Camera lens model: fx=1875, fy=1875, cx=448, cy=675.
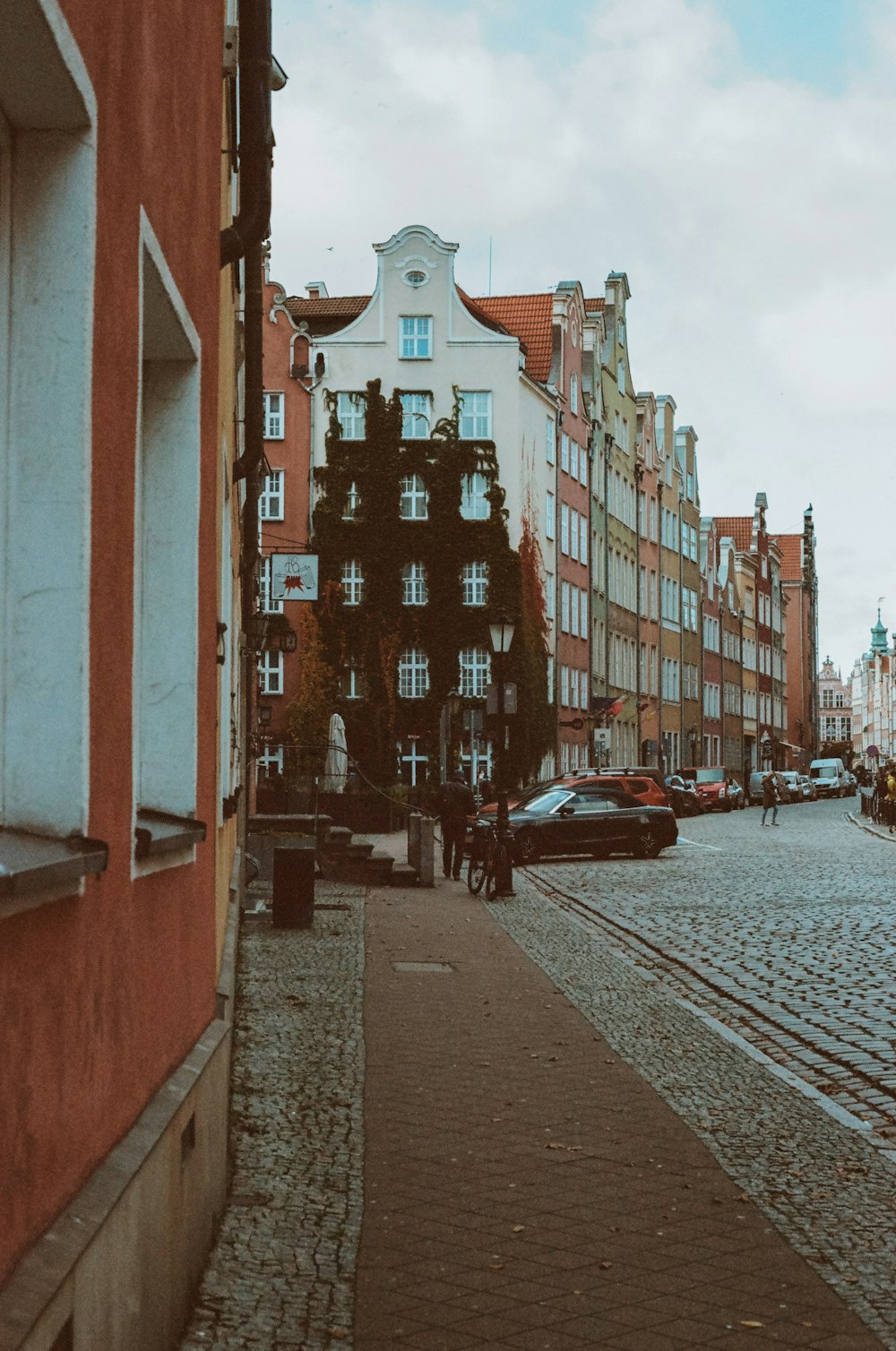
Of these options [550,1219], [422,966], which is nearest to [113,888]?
[550,1219]

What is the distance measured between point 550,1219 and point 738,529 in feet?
365

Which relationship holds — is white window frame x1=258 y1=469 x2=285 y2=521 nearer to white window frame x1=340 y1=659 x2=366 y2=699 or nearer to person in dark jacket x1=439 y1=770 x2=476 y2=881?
white window frame x1=340 y1=659 x2=366 y2=699

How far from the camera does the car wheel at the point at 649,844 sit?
32562 mm

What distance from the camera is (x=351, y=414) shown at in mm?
53594

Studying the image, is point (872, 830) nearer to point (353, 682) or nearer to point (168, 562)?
point (353, 682)

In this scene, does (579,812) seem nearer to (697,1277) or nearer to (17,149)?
(697,1277)

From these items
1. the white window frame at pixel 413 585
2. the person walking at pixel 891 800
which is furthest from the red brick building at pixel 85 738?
the white window frame at pixel 413 585

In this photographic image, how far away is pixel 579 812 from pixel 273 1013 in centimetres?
2049

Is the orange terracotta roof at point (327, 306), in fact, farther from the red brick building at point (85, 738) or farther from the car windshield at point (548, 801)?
the red brick building at point (85, 738)

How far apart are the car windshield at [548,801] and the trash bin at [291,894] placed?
1439 cm

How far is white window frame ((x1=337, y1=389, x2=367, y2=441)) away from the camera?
175 ft

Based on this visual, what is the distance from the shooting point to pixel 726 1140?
7.99 meters

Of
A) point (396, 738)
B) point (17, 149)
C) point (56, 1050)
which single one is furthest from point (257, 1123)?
point (396, 738)

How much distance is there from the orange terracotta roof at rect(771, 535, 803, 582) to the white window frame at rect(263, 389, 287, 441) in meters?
86.7
